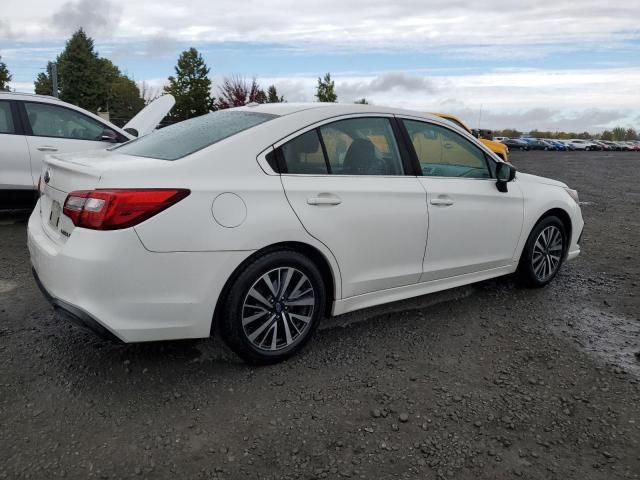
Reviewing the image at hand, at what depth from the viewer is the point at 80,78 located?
60.5m

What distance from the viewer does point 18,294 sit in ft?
15.0

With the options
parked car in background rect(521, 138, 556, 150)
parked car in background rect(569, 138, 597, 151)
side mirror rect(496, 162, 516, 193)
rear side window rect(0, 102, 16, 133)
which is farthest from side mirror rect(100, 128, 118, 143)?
parked car in background rect(569, 138, 597, 151)

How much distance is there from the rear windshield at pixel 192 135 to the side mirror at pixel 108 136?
3834mm

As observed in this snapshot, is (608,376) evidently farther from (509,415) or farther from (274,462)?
(274,462)

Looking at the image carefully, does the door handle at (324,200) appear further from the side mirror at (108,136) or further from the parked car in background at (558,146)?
the parked car in background at (558,146)

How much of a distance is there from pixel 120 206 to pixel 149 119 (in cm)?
584

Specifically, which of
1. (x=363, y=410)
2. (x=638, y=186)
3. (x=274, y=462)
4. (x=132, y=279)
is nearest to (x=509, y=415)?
(x=363, y=410)

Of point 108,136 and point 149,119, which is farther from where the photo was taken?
point 149,119

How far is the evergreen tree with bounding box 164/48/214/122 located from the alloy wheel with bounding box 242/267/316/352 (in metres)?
57.5

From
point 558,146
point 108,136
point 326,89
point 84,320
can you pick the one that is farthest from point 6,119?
point 558,146

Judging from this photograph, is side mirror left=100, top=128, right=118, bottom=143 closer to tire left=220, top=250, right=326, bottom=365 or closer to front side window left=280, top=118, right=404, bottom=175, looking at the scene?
front side window left=280, top=118, right=404, bottom=175

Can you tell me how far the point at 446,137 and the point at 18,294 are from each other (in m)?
3.67

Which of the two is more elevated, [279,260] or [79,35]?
[79,35]

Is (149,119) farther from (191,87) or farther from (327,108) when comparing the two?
(191,87)
